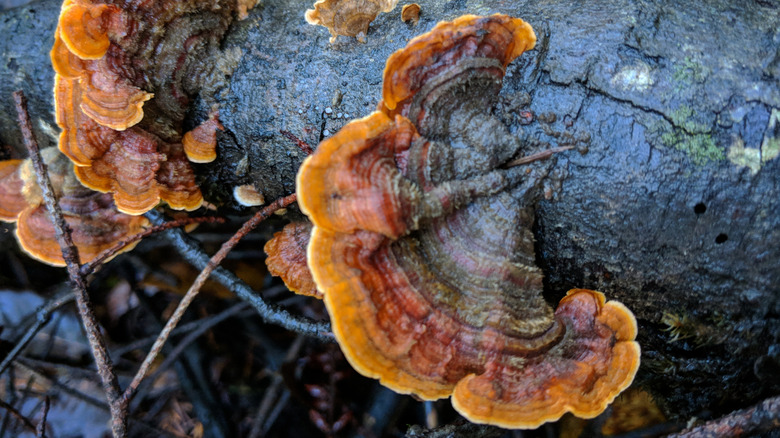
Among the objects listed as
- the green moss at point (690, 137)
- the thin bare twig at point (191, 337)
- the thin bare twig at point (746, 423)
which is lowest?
the thin bare twig at point (191, 337)

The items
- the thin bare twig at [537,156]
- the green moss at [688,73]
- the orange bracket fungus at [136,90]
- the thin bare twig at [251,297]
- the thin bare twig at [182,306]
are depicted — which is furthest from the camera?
the thin bare twig at [251,297]

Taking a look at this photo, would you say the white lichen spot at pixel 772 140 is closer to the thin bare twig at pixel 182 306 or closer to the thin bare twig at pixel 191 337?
the thin bare twig at pixel 182 306

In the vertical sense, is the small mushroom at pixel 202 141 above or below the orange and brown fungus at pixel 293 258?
above

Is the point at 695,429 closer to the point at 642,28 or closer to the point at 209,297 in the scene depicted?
the point at 642,28

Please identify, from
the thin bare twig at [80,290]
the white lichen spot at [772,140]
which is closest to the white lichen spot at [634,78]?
the white lichen spot at [772,140]

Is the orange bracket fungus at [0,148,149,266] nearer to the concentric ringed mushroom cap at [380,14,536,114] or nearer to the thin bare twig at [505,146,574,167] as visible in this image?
the concentric ringed mushroom cap at [380,14,536,114]

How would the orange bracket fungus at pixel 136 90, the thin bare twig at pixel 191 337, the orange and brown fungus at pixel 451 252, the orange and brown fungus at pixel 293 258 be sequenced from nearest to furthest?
1. the orange and brown fungus at pixel 451 252
2. the orange bracket fungus at pixel 136 90
3. the orange and brown fungus at pixel 293 258
4. the thin bare twig at pixel 191 337

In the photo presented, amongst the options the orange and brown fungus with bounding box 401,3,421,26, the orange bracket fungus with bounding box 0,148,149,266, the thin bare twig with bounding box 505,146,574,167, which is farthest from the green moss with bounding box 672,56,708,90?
the orange bracket fungus with bounding box 0,148,149,266

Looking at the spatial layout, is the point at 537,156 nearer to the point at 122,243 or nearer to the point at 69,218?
the point at 122,243
